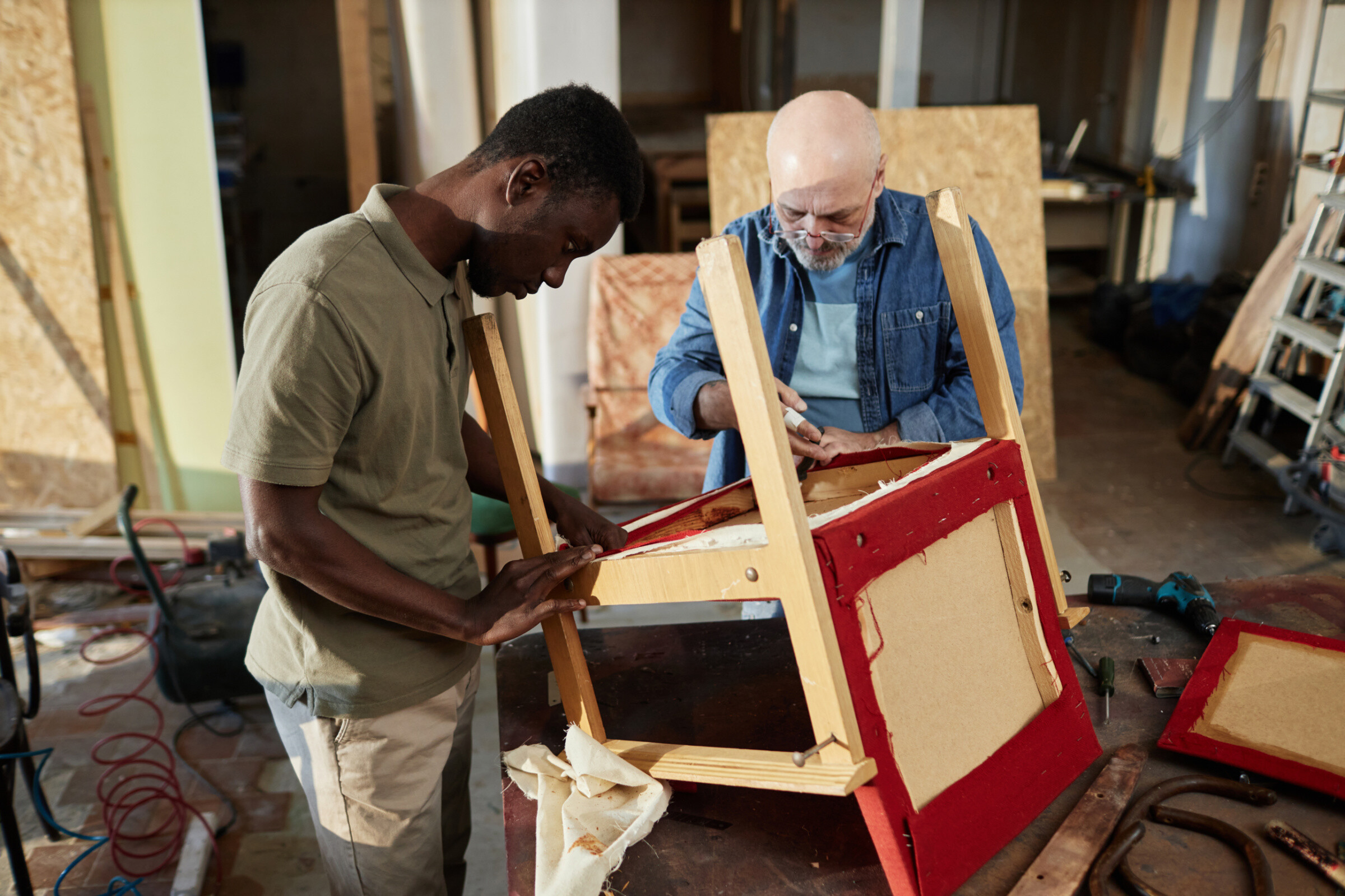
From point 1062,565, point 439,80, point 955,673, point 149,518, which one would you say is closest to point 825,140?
point 955,673

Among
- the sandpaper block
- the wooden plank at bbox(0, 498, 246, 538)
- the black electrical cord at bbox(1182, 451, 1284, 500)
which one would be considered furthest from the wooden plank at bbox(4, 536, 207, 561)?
the black electrical cord at bbox(1182, 451, 1284, 500)

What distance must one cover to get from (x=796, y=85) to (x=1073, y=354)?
2895 mm

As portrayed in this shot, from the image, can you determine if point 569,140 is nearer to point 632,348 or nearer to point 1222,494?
point 632,348

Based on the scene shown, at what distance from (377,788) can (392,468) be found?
510mm

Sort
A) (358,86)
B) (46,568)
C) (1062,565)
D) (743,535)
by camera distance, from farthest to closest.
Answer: (358,86), (1062,565), (46,568), (743,535)

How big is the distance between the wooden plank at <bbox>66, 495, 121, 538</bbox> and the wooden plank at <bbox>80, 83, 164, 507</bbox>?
0.24 m

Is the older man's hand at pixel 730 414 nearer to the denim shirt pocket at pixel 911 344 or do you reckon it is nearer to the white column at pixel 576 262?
the denim shirt pocket at pixel 911 344

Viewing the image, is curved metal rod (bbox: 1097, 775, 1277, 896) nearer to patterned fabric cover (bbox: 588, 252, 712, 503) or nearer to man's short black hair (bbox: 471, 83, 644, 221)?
man's short black hair (bbox: 471, 83, 644, 221)

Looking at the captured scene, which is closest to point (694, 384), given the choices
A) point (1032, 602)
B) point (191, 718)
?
point (1032, 602)

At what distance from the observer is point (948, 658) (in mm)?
1316

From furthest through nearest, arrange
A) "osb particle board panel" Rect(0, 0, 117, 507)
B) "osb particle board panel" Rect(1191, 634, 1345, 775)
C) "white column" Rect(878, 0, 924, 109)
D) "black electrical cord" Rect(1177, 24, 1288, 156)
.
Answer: "black electrical cord" Rect(1177, 24, 1288, 156) < "white column" Rect(878, 0, 924, 109) < "osb particle board panel" Rect(0, 0, 117, 507) < "osb particle board panel" Rect(1191, 634, 1345, 775)

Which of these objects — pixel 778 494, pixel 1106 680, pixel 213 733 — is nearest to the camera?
pixel 778 494

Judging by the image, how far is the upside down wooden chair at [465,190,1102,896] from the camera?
111 centimetres

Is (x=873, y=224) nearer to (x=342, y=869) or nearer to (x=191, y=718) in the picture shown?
(x=342, y=869)
